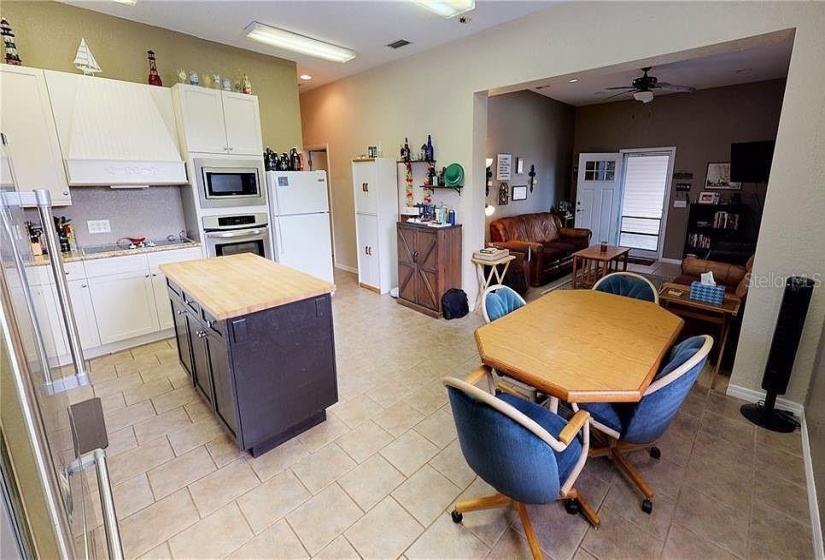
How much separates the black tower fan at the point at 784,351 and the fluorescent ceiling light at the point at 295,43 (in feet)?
15.2

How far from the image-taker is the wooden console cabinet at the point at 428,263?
14.2ft

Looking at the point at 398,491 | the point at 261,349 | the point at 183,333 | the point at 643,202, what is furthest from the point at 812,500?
the point at 643,202

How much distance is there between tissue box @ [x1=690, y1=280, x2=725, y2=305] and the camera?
2.89 metres

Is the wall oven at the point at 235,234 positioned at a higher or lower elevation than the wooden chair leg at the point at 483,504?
higher

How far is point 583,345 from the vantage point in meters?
1.87

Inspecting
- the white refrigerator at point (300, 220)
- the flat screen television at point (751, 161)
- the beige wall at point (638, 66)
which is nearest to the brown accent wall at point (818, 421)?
the beige wall at point (638, 66)

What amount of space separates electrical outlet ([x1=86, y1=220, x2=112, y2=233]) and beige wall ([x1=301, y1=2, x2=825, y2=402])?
11.1ft

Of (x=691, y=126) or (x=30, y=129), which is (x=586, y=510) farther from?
(x=691, y=126)

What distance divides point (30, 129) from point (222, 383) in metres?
2.71

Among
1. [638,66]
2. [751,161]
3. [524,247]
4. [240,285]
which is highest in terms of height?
[638,66]

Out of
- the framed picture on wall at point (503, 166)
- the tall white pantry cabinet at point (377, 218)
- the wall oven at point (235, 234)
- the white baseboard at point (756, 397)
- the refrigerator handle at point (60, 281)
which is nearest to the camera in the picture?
the refrigerator handle at point (60, 281)

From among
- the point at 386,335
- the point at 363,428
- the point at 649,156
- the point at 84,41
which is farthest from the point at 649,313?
the point at 649,156

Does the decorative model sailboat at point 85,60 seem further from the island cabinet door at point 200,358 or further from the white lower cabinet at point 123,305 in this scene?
the island cabinet door at point 200,358

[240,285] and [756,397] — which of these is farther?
[756,397]
